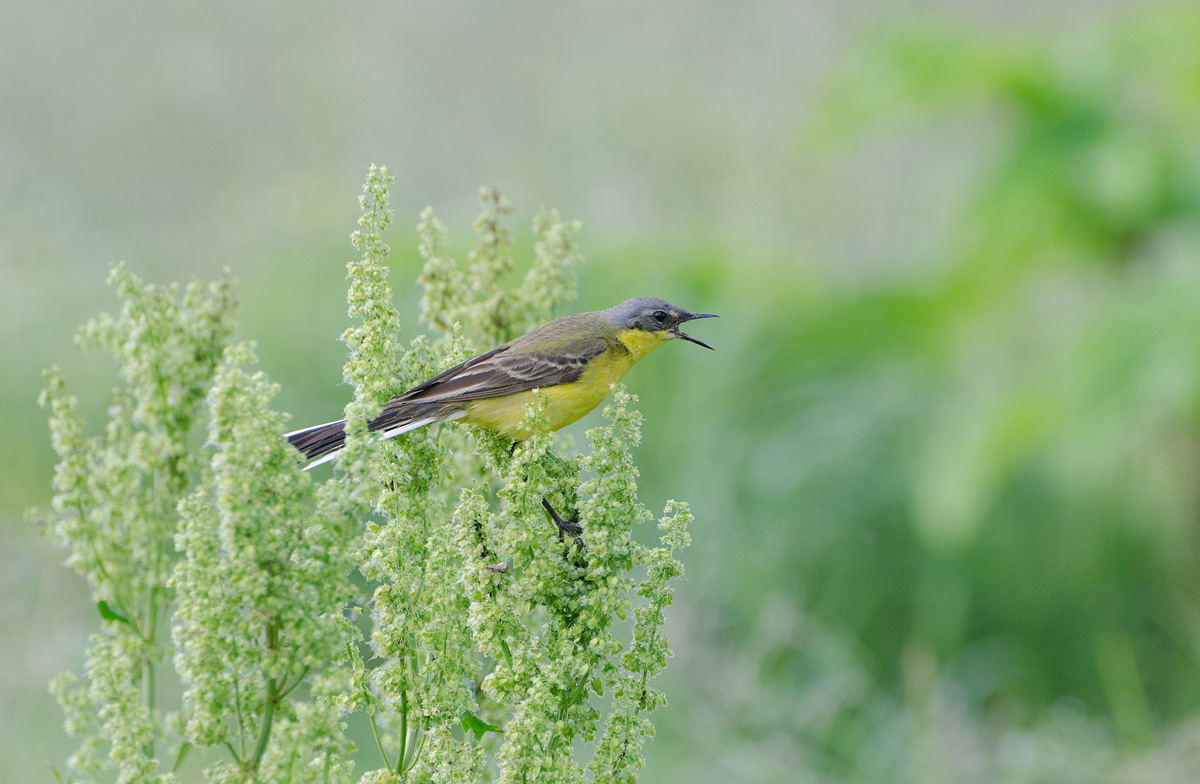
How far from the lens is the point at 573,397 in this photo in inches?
101

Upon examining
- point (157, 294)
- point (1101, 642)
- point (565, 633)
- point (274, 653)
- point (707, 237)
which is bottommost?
point (1101, 642)

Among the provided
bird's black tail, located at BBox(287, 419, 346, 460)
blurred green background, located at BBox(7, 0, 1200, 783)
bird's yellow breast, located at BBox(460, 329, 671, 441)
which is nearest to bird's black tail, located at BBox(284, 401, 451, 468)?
bird's black tail, located at BBox(287, 419, 346, 460)

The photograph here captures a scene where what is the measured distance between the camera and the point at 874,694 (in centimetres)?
500

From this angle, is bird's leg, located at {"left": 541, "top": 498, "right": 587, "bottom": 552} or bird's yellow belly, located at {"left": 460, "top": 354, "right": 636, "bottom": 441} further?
bird's yellow belly, located at {"left": 460, "top": 354, "right": 636, "bottom": 441}

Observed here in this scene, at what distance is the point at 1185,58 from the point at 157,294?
5088mm

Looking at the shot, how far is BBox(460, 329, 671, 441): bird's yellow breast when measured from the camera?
2088mm

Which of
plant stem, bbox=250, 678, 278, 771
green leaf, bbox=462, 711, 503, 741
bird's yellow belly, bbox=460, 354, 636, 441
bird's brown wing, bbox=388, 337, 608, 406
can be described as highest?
bird's brown wing, bbox=388, 337, 608, 406

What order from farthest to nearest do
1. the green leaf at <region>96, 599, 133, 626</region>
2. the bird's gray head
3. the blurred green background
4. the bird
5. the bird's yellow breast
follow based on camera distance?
the blurred green background < the bird's gray head < the bird's yellow breast < the bird < the green leaf at <region>96, 599, 133, 626</region>

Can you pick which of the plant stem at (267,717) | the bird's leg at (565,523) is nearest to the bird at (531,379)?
the bird's leg at (565,523)

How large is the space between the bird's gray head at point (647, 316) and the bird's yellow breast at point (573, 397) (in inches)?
0.7

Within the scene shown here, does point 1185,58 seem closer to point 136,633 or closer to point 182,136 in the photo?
point 136,633

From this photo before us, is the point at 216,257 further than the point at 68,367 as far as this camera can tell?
Yes

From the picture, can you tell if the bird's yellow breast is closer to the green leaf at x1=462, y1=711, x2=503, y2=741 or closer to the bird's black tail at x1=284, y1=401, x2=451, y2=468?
the bird's black tail at x1=284, y1=401, x2=451, y2=468

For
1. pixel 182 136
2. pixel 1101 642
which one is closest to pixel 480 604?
pixel 1101 642
